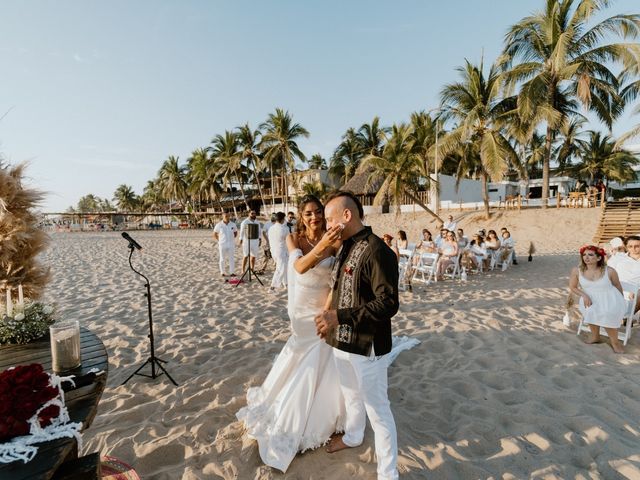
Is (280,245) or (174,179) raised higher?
(174,179)

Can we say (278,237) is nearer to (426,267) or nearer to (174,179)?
(426,267)

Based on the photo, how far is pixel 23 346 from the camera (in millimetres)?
2428

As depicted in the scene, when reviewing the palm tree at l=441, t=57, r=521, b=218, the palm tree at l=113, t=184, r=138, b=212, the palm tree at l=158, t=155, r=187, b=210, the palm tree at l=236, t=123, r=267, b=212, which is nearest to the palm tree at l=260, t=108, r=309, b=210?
the palm tree at l=236, t=123, r=267, b=212

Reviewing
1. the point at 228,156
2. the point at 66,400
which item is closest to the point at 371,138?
the point at 228,156

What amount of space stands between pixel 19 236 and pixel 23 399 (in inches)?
70.3

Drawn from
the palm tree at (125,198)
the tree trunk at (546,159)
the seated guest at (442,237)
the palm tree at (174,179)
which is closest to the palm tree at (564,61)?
the tree trunk at (546,159)

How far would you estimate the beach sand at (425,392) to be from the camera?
95.3 inches

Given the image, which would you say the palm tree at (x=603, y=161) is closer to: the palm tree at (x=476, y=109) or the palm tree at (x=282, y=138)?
the palm tree at (x=476, y=109)

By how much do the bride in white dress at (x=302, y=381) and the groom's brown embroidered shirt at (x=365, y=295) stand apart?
33 centimetres

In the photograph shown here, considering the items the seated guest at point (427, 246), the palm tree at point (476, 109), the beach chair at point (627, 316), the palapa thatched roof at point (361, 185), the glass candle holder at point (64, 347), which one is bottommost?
the beach chair at point (627, 316)

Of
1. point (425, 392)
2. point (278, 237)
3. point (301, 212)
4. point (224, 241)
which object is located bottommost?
point (425, 392)

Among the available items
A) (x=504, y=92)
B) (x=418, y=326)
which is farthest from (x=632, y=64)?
(x=418, y=326)

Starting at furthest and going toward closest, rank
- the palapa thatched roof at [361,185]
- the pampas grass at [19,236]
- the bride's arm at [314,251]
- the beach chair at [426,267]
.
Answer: the palapa thatched roof at [361,185]
the beach chair at [426,267]
the pampas grass at [19,236]
the bride's arm at [314,251]

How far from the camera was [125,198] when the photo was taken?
248 feet
